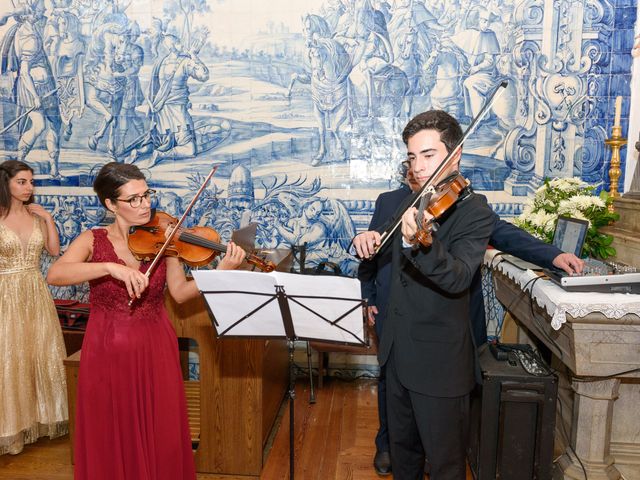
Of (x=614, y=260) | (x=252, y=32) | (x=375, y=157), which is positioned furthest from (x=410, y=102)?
(x=614, y=260)

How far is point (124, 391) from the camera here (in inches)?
98.7

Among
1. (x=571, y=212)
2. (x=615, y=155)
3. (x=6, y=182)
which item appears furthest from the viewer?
(x=615, y=155)

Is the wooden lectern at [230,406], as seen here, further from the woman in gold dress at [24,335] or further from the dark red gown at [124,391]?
the woman in gold dress at [24,335]

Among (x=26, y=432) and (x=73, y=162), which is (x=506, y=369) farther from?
(x=73, y=162)

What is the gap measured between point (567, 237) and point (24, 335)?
12.0 ft

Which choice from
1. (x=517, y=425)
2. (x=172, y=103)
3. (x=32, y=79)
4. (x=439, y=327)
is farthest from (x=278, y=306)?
(x=32, y=79)

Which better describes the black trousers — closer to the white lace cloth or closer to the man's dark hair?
the white lace cloth

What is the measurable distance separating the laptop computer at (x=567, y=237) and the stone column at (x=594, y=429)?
2.45 feet

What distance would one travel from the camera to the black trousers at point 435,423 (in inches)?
82.9

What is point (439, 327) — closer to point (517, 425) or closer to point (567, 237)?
point (517, 425)

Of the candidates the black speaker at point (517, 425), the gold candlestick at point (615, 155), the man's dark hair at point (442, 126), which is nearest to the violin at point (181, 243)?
the man's dark hair at point (442, 126)

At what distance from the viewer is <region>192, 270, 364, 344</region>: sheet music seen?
6.89 feet

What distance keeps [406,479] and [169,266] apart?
5.15 ft

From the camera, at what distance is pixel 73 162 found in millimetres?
4727
